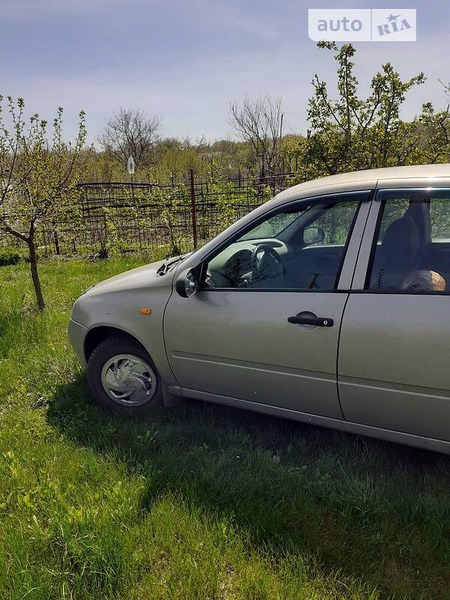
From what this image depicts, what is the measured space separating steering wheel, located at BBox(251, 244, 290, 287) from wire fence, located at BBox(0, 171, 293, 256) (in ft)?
22.7

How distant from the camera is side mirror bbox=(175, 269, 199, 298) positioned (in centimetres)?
273

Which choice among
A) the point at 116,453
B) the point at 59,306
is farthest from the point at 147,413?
the point at 59,306

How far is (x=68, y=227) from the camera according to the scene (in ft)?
36.3

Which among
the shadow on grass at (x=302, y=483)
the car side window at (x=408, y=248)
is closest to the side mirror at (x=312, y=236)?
the car side window at (x=408, y=248)

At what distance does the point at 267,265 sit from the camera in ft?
9.19

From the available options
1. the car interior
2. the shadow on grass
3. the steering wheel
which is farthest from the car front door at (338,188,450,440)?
the steering wheel

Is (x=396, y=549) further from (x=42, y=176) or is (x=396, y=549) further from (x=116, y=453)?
(x=42, y=176)

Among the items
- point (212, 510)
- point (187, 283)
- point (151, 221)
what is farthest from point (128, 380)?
point (151, 221)

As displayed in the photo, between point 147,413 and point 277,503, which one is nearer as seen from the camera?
point 277,503

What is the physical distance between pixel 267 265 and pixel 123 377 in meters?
1.46

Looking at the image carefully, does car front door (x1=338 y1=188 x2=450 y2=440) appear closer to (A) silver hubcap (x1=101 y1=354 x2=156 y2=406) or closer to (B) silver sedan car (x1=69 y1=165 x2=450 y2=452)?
(B) silver sedan car (x1=69 y1=165 x2=450 y2=452)

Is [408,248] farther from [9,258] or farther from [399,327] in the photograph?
[9,258]

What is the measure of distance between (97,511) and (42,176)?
461cm

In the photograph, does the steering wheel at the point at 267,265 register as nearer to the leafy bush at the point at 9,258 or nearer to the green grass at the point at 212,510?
the green grass at the point at 212,510
